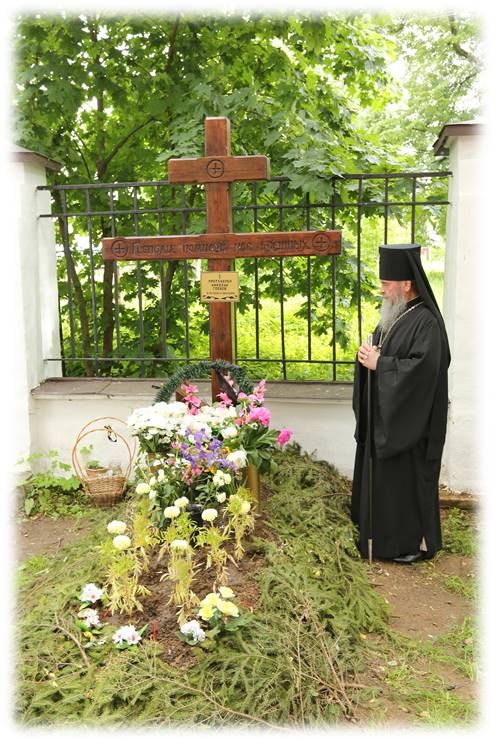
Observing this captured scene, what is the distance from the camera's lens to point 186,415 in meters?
4.41

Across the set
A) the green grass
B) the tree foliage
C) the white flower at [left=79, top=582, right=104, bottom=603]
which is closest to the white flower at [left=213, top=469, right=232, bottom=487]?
the green grass

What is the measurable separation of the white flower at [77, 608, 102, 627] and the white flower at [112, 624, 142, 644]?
0.55 ft

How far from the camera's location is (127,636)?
10.2 feet

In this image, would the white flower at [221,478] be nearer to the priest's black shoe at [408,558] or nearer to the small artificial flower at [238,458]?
the small artificial flower at [238,458]

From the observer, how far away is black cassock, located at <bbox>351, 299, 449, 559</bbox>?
441cm

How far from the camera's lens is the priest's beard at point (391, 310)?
4.54m

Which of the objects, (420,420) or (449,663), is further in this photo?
(420,420)

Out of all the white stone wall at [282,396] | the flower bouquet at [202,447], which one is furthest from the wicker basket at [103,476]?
the flower bouquet at [202,447]

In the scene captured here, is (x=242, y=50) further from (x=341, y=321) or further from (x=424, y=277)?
(x=424, y=277)

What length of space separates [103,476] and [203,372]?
1.38 meters

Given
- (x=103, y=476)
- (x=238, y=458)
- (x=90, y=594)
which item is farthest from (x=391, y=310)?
(x=103, y=476)

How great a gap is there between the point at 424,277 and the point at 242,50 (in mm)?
3233

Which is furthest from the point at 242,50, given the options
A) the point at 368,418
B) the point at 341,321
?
the point at 368,418

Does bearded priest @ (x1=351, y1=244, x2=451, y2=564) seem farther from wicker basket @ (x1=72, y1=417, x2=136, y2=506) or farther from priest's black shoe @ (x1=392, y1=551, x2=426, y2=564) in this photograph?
wicker basket @ (x1=72, y1=417, x2=136, y2=506)
